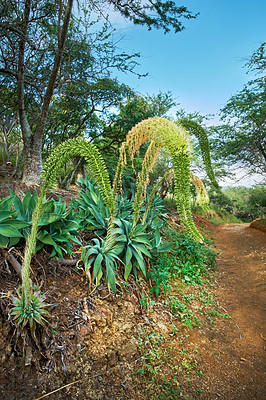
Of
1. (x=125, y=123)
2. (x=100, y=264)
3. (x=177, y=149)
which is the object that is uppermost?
(x=125, y=123)

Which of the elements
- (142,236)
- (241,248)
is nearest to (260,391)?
(142,236)

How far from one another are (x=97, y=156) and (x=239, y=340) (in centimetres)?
277

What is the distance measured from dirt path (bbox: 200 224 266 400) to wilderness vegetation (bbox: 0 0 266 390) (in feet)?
2.06

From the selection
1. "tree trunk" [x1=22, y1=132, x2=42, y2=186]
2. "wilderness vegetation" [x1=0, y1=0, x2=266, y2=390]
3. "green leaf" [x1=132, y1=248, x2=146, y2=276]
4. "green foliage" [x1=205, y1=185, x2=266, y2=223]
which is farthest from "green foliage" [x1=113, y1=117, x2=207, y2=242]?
"green foliage" [x1=205, y1=185, x2=266, y2=223]

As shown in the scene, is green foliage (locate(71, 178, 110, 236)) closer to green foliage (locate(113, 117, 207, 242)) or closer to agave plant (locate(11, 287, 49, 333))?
green foliage (locate(113, 117, 207, 242))

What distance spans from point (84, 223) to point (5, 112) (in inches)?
222

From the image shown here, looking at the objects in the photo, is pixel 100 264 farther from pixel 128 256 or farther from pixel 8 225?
pixel 8 225

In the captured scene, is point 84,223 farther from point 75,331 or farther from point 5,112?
point 5,112

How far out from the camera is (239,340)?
251cm

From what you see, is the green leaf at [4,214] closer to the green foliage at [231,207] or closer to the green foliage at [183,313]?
the green foliage at [183,313]

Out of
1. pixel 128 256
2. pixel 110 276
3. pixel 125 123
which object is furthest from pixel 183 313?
pixel 125 123

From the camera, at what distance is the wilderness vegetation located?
1795 mm

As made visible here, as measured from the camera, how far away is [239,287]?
3.92 metres

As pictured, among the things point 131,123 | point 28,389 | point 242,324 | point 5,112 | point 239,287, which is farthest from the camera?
point 131,123
